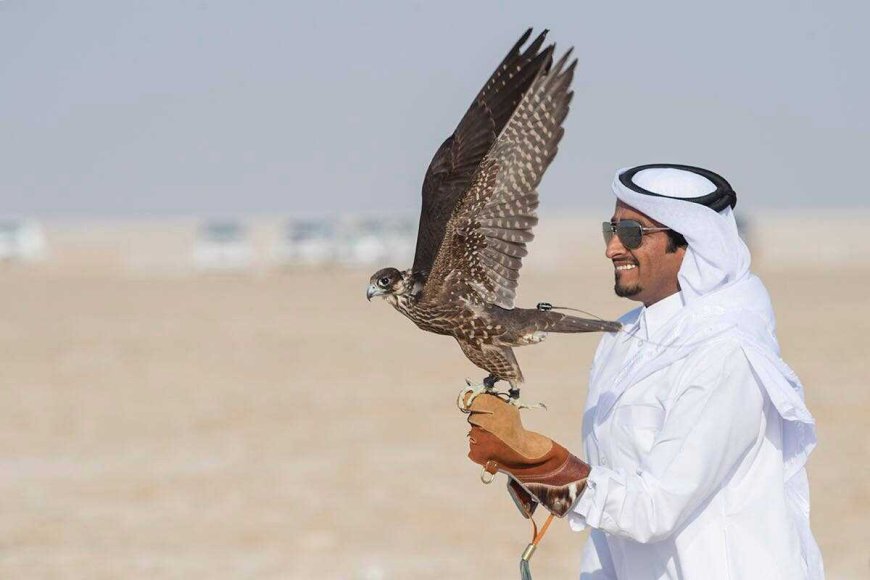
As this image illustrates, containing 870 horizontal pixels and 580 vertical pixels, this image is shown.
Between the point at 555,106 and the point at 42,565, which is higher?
the point at 42,565

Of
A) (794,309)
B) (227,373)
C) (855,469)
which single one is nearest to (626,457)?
(855,469)

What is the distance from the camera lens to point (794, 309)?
21.3 meters

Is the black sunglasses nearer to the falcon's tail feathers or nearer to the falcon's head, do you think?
the falcon's tail feathers

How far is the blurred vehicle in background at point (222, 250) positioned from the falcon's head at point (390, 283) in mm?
34150

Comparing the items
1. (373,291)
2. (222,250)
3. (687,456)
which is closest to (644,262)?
(687,456)

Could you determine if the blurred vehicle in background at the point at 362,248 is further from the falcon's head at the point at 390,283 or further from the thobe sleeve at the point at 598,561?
the falcon's head at the point at 390,283

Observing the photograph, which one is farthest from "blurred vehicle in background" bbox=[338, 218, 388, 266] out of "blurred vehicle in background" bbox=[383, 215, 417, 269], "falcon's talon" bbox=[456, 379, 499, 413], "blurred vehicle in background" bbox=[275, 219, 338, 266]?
"falcon's talon" bbox=[456, 379, 499, 413]

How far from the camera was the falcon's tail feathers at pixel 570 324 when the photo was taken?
9.18ft

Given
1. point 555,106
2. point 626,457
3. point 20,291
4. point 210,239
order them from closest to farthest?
point 626,457 < point 555,106 < point 20,291 < point 210,239

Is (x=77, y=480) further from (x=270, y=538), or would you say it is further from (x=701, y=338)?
(x=701, y=338)

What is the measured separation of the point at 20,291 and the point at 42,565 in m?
20.4

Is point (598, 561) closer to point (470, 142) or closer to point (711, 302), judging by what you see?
point (711, 302)

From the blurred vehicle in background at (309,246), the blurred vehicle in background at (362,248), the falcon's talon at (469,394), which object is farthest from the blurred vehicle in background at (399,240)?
the falcon's talon at (469,394)

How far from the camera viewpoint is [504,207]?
294 centimetres
